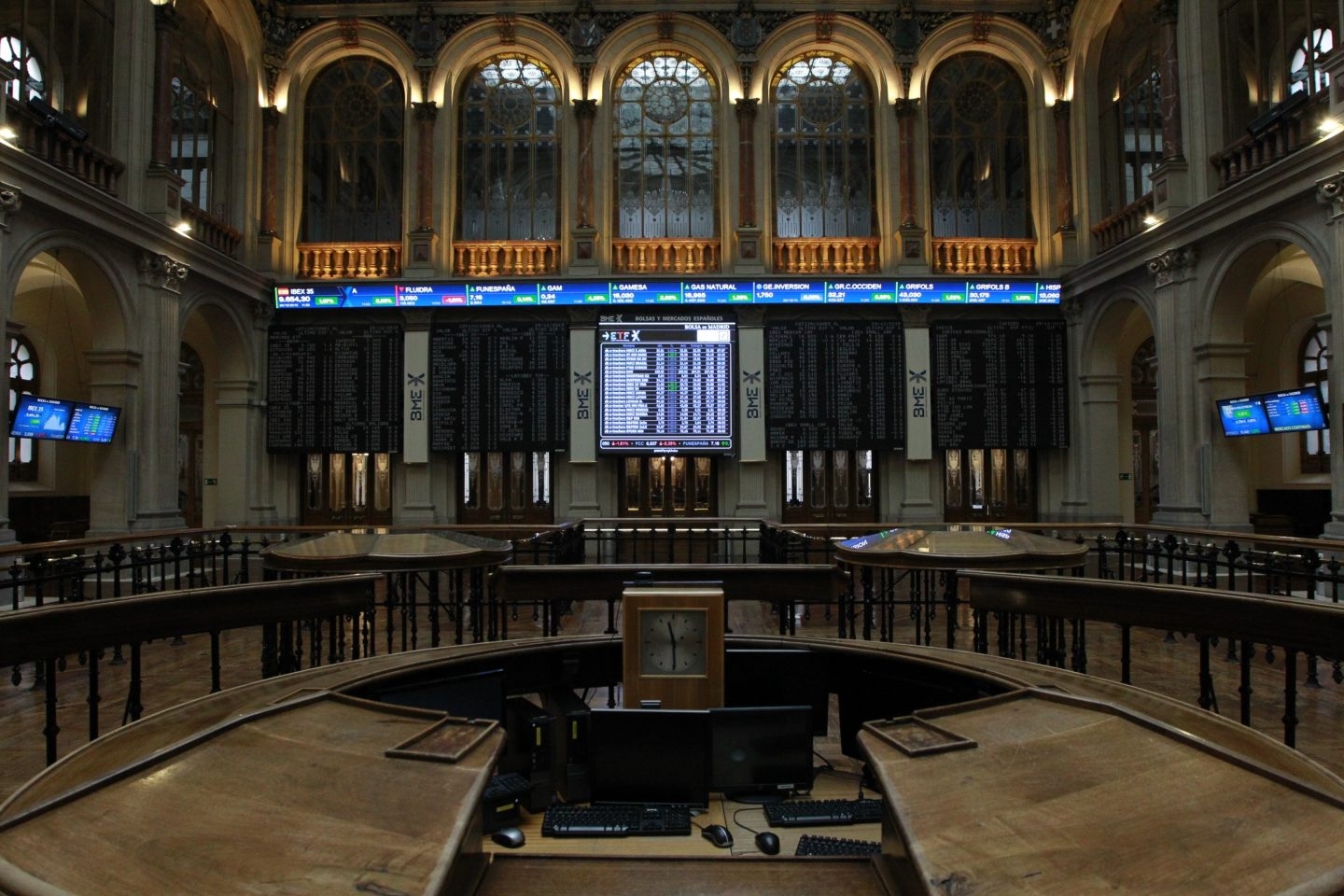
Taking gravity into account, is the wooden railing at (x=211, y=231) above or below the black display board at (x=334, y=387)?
above

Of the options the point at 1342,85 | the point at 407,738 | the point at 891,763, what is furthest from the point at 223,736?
the point at 1342,85

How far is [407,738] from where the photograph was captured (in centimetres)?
177

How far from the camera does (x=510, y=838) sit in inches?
104

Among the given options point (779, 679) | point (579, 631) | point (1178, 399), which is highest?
point (1178, 399)

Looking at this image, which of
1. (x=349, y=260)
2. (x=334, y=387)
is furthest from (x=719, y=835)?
(x=349, y=260)

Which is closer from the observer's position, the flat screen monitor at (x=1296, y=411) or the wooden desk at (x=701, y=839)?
the wooden desk at (x=701, y=839)

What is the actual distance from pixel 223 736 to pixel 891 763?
156 cm

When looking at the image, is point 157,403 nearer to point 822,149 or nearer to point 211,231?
point 211,231

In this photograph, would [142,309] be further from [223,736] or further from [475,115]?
[223,736]

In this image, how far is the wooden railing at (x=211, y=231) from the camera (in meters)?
12.4

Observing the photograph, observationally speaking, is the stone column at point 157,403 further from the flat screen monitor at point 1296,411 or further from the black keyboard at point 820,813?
the flat screen monitor at point 1296,411

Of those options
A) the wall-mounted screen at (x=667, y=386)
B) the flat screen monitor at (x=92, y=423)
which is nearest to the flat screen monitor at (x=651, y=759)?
the flat screen monitor at (x=92, y=423)

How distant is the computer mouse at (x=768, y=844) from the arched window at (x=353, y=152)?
48.3ft

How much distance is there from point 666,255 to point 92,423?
31.2ft
